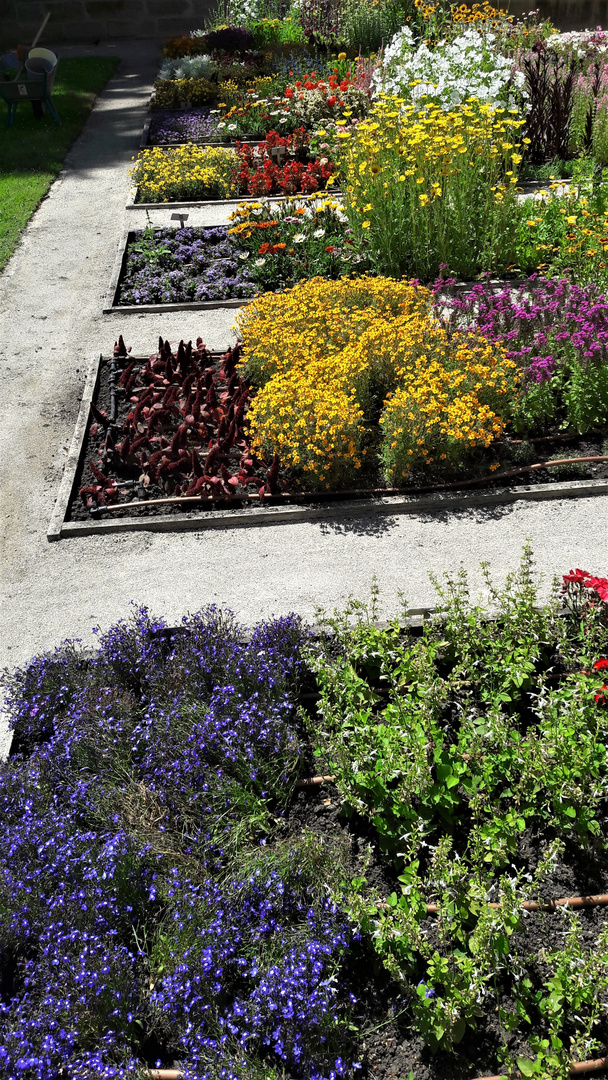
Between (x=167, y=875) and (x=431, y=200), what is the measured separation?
5880mm

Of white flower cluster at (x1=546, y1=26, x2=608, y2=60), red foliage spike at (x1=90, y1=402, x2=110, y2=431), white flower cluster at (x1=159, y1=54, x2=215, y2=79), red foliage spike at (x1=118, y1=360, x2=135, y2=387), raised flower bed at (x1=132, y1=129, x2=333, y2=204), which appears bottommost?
red foliage spike at (x1=90, y1=402, x2=110, y2=431)

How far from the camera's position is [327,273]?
766cm

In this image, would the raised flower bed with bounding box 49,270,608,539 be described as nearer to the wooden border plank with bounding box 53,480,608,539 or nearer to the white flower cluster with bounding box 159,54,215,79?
the wooden border plank with bounding box 53,480,608,539

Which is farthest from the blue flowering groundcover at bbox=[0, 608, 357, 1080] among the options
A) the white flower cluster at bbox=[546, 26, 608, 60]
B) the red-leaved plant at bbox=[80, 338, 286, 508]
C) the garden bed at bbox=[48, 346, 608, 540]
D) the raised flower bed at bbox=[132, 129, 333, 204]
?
the white flower cluster at bbox=[546, 26, 608, 60]

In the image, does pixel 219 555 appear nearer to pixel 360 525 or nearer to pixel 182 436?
pixel 360 525

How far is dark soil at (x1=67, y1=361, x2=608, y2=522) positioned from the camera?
5.21 meters

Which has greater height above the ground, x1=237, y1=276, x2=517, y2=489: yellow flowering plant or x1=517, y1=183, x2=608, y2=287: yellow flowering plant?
x1=517, y1=183, x2=608, y2=287: yellow flowering plant

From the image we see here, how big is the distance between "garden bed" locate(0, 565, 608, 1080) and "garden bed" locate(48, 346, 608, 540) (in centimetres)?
120

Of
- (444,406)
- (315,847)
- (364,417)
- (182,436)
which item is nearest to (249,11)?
(364,417)

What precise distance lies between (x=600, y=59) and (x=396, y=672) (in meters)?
11.1

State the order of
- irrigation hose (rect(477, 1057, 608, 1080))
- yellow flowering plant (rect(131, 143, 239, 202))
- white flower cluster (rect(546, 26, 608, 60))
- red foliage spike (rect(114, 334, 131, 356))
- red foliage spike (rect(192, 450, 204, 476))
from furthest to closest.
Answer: white flower cluster (rect(546, 26, 608, 60))
yellow flowering plant (rect(131, 143, 239, 202))
red foliage spike (rect(114, 334, 131, 356))
red foliage spike (rect(192, 450, 204, 476))
irrigation hose (rect(477, 1057, 608, 1080))

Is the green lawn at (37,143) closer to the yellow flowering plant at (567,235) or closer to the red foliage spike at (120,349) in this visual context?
the red foliage spike at (120,349)

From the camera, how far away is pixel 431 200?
7.00m

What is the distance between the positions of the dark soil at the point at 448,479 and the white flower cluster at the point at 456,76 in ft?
15.9
